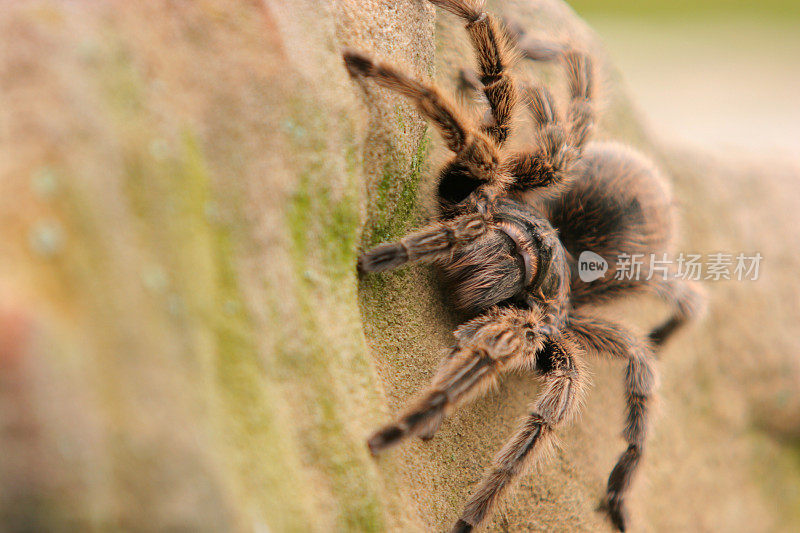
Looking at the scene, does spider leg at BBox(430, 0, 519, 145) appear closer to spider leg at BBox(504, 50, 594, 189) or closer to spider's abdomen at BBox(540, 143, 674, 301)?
spider leg at BBox(504, 50, 594, 189)

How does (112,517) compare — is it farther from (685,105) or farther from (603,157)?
(685,105)

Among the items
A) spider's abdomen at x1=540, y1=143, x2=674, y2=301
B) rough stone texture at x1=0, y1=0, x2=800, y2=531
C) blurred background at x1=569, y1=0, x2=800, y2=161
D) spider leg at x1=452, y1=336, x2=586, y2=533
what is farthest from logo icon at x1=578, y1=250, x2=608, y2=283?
blurred background at x1=569, y1=0, x2=800, y2=161

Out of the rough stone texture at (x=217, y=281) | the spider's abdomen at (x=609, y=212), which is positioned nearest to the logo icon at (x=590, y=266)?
the spider's abdomen at (x=609, y=212)

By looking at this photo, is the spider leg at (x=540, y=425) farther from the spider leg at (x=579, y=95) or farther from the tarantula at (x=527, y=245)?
the spider leg at (x=579, y=95)

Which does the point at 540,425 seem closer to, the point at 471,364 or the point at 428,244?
the point at 471,364

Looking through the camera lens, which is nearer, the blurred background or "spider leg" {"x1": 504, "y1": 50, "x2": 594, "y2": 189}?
"spider leg" {"x1": 504, "y1": 50, "x2": 594, "y2": 189}
